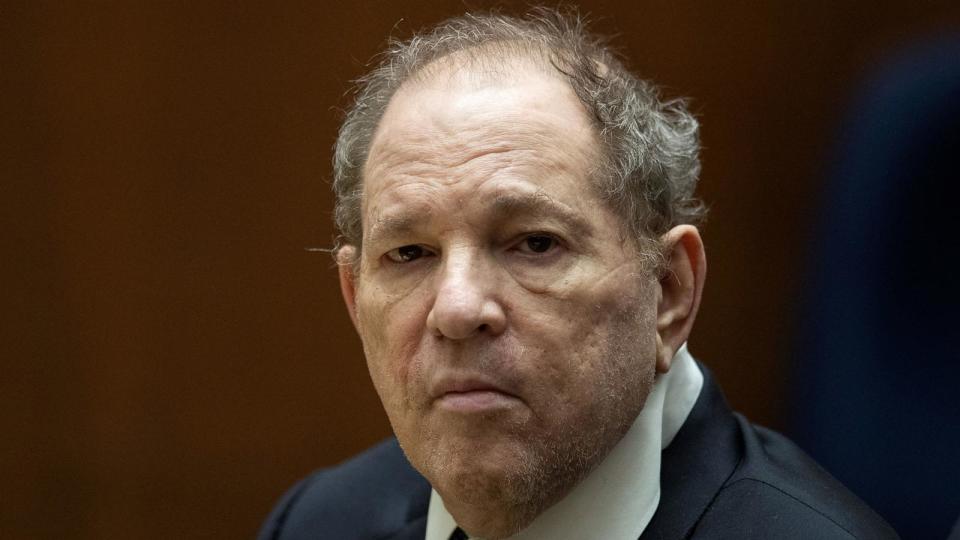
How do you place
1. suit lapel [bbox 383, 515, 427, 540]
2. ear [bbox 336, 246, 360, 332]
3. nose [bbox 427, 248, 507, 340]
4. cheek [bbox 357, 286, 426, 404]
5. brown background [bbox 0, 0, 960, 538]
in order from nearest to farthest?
1. nose [bbox 427, 248, 507, 340]
2. cheek [bbox 357, 286, 426, 404]
3. ear [bbox 336, 246, 360, 332]
4. suit lapel [bbox 383, 515, 427, 540]
5. brown background [bbox 0, 0, 960, 538]

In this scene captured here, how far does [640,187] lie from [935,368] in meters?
1.41

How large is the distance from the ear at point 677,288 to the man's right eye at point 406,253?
1.34 feet

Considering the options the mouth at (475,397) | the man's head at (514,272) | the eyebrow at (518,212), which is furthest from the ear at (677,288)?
the mouth at (475,397)

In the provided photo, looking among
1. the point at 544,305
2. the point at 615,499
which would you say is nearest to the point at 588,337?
the point at 544,305

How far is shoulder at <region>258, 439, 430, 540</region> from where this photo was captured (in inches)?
94.8

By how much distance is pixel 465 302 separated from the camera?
178 cm

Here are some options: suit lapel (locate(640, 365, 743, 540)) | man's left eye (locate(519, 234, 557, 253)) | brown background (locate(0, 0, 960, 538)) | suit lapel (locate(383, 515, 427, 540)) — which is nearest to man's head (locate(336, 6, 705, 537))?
man's left eye (locate(519, 234, 557, 253))

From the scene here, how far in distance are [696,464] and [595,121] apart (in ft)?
1.96

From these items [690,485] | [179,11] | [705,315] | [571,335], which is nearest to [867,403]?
[705,315]

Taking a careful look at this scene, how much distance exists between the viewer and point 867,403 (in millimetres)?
3105

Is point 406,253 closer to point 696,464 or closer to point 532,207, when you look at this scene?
point 532,207

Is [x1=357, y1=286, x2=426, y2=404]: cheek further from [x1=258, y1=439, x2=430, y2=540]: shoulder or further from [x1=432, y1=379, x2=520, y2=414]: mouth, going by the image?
[x1=258, y1=439, x2=430, y2=540]: shoulder

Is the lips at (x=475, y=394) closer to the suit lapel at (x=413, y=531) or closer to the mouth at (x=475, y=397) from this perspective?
the mouth at (x=475, y=397)

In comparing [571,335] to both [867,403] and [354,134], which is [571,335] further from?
[867,403]
